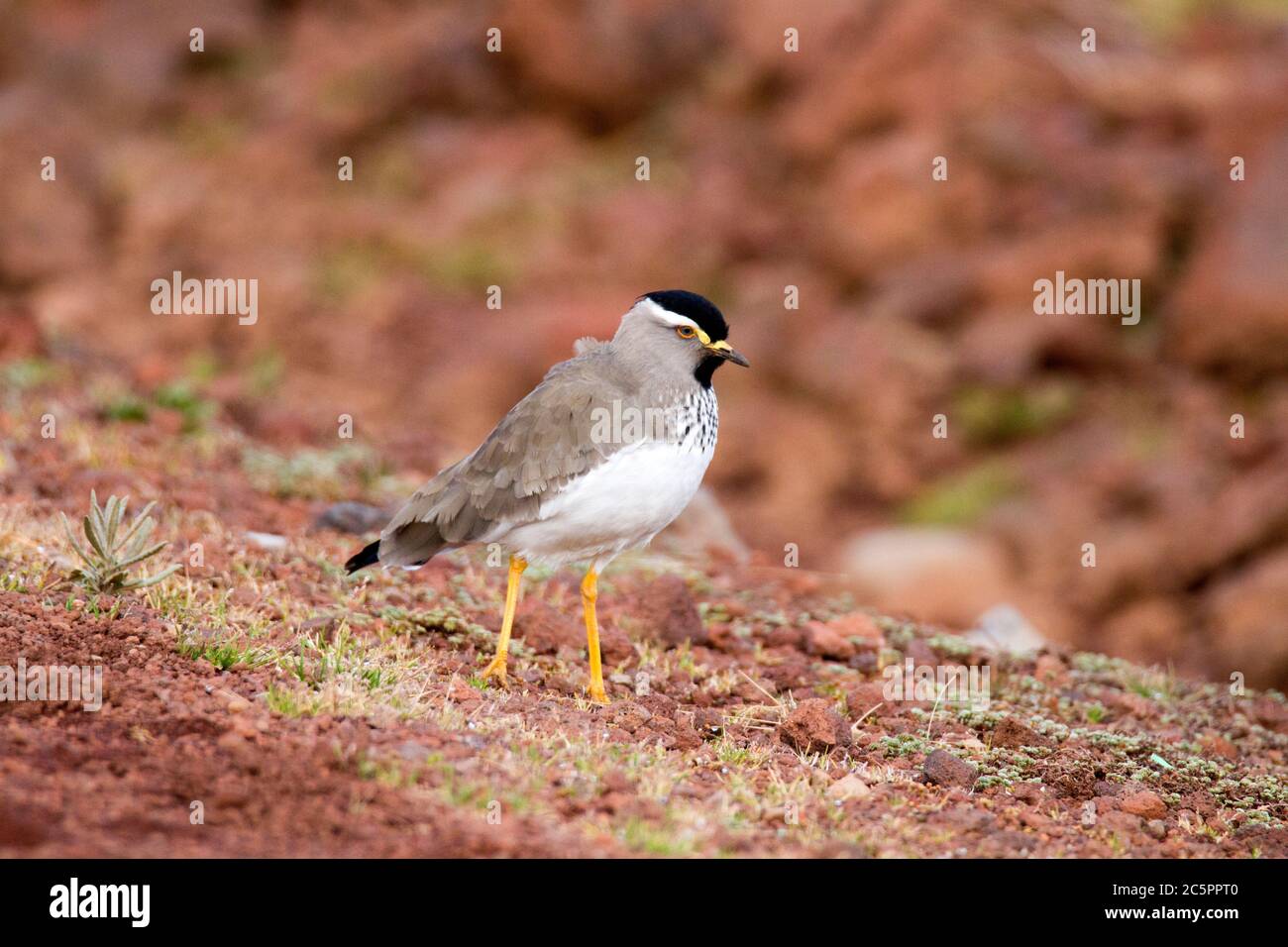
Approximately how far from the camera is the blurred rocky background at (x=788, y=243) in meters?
13.4

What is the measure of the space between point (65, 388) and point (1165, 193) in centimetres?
1150

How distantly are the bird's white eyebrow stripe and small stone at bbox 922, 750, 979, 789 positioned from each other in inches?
91.7

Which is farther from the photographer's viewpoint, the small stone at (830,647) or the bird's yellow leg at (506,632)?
the small stone at (830,647)

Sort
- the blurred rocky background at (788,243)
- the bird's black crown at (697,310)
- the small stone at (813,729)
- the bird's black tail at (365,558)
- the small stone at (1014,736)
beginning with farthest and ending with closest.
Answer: the blurred rocky background at (788,243) → the bird's black tail at (365,558) → the bird's black crown at (697,310) → the small stone at (1014,736) → the small stone at (813,729)

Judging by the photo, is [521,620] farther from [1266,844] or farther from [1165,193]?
[1165,193]

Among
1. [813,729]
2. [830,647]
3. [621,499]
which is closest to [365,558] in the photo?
[621,499]

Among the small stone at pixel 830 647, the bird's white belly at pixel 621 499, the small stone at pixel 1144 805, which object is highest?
the bird's white belly at pixel 621 499

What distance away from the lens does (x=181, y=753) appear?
17.7ft

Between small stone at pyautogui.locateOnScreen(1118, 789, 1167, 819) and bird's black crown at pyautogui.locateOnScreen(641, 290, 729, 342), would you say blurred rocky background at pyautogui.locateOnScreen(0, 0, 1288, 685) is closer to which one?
bird's black crown at pyautogui.locateOnScreen(641, 290, 729, 342)

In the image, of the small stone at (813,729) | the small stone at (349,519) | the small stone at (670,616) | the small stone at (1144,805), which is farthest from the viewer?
the small stone at (349,519)

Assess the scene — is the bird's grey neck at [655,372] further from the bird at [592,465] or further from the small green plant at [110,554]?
the small green plant at [110,554]

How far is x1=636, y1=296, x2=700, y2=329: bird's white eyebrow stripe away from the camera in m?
7.16

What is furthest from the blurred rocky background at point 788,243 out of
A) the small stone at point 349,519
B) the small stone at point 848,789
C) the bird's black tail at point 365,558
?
the small stone at point 848,789

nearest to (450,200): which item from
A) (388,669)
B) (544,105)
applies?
(544,105)
